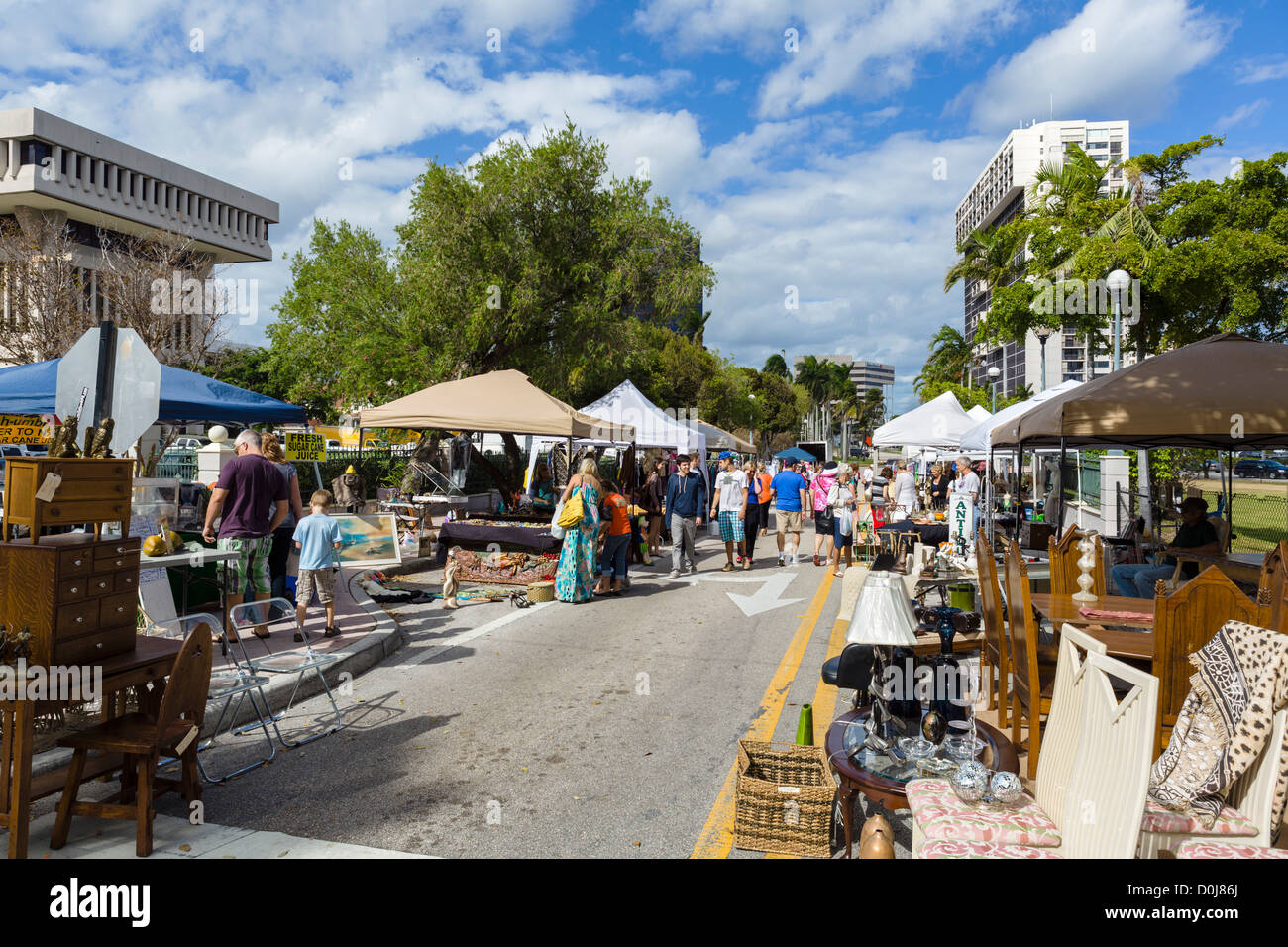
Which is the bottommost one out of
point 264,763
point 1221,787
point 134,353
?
point 264,763

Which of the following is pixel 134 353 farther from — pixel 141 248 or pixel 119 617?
pixel 141 248

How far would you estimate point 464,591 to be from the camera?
38.5 ft

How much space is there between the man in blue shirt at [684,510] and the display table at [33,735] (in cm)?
959

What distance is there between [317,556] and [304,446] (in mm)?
9734

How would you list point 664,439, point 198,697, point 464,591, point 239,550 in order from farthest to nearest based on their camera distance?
point 664,439 < point 464,591 < point 239,550 < point 198,697

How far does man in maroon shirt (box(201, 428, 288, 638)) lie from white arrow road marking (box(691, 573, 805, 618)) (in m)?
5.69

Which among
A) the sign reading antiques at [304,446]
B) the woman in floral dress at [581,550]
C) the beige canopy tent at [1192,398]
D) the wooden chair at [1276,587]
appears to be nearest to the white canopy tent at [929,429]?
the woman in floral dress at [581,550]

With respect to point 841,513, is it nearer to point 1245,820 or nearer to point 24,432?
point 1245,820

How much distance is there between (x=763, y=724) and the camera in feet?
19.7

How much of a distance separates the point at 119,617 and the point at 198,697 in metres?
0.63

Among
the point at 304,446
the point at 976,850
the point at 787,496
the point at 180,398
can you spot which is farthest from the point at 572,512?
the point at 304,446

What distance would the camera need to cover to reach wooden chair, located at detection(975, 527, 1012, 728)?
221 inches

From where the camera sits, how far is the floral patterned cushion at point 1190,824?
125 inches
